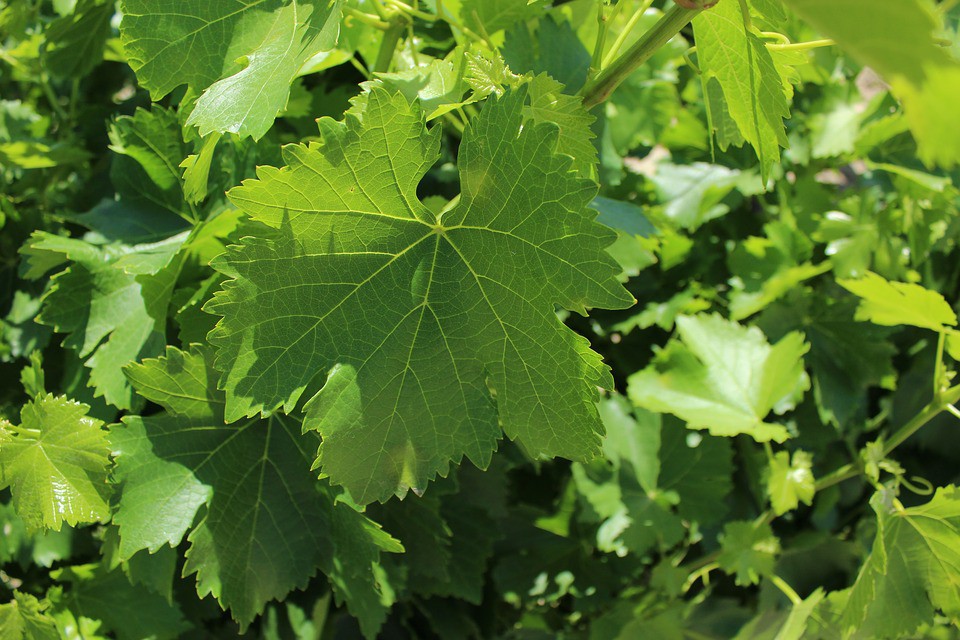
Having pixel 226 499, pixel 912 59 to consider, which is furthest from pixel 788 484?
pixel 912 59

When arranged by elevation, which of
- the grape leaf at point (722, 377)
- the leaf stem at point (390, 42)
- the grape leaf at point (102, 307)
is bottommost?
the grape leaf at point (722, 377)

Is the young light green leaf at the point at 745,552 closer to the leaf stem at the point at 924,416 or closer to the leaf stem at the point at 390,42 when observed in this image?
the leaf stem at the point at 924,416

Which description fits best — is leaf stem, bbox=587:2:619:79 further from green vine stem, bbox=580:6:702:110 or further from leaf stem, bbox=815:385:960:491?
leaf stem, bbox=815:385:960:491

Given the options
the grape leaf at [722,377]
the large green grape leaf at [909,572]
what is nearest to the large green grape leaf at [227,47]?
the grape leaf at [722,377]

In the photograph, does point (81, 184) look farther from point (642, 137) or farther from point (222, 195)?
point (642, 137)

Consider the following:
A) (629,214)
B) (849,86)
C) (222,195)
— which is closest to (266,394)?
(222,195)

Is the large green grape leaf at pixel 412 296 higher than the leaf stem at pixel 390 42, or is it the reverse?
the leaf stem at pixel 390 42
